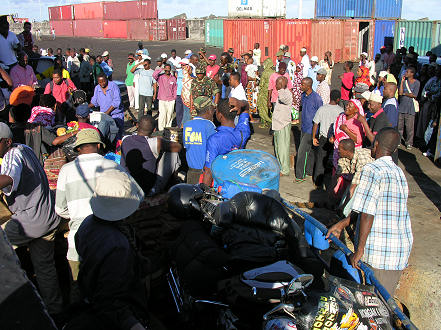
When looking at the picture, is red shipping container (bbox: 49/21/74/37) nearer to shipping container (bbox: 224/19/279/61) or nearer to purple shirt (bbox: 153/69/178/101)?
shipping container (bbox: 224/19/279/61)

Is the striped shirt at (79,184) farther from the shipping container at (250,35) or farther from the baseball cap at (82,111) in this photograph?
the shipping container at (250,35)

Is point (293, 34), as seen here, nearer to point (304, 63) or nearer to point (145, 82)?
point (304, 63)

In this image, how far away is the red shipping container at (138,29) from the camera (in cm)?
5919

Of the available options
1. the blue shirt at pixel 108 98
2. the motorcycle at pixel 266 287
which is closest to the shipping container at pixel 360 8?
the blue shirt at pixel 108 98

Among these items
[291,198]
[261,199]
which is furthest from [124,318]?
[291,198]

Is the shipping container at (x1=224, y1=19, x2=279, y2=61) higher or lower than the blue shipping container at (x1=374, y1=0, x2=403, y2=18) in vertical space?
lower

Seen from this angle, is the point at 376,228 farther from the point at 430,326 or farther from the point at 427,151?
the point at 427,151

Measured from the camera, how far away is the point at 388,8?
34.4 meters

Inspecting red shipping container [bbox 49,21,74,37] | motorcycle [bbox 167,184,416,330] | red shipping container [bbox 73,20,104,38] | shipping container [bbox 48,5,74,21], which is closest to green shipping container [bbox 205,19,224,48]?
red shipping container [bbox 73,20,104,38]

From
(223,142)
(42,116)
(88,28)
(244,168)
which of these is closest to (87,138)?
(244,168)

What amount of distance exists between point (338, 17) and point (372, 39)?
5088 millimetres

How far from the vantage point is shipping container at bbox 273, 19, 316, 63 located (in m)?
29.1

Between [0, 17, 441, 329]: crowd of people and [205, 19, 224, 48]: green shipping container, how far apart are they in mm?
34907

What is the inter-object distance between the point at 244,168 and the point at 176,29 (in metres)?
57.2
